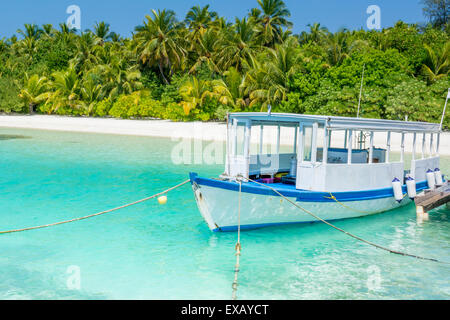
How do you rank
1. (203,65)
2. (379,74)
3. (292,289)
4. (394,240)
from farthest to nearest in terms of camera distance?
(203,65) → (379,74) → (394,240) → (292,289)

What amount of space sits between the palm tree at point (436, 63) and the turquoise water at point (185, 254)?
814 inches

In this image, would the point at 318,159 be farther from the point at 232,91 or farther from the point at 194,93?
the point at 194,93

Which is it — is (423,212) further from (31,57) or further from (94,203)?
(31,57)

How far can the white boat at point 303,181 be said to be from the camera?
8656 millimetres

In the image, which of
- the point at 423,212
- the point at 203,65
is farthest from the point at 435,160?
the point at 203,65

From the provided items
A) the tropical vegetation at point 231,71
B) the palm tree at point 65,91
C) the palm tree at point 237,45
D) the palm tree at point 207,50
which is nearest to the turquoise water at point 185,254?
the tropical vegetation at point 231,71

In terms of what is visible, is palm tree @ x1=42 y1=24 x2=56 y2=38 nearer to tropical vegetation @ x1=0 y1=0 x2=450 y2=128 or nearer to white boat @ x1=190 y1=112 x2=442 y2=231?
tropical vegetation @ x1=0 y1=0 x2=450 y2=128

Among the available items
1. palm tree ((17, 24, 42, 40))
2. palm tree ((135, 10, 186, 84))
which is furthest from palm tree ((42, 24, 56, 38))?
palm tree ((135, 10, 186, 84))

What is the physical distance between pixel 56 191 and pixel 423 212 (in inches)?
420

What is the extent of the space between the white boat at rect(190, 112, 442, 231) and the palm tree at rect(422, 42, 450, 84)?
20.8 metres

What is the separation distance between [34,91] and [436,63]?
35.8m

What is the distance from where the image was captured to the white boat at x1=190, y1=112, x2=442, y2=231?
28.4 feet

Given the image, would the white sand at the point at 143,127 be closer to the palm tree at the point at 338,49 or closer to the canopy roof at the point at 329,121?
the palm tree at the point at 338,49

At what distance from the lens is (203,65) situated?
39.9 m
